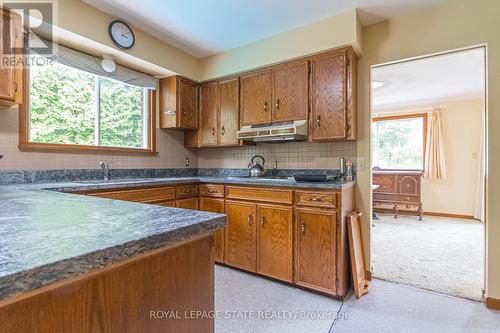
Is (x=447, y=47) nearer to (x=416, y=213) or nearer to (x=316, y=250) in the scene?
(x=316, y=250)

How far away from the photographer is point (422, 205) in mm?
5441

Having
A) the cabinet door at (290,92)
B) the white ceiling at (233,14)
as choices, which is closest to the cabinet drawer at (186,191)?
the cabinet door at (290,92)

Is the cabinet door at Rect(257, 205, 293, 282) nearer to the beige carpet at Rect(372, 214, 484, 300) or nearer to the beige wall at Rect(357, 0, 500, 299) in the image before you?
the beige wall at Rect(357, 0, 500, 299)

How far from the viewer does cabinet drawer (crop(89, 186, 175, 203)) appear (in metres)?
2.25

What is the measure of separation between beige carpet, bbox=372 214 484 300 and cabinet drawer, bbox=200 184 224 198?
6.17ft

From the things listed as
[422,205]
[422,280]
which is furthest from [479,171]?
[422,280]

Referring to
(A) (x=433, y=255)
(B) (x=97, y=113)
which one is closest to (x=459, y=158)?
(A) (x=433, y=255)

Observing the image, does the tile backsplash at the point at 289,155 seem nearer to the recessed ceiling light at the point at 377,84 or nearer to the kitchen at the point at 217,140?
the kitchen at the point at 217,140

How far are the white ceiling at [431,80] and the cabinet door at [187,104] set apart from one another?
91.4 inches

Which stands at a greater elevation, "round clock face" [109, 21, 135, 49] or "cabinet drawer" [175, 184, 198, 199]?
"round clock face" [109, 21, 135, 49]

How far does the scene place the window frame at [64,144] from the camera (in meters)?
2.25

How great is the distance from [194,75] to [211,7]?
1187 millimetres

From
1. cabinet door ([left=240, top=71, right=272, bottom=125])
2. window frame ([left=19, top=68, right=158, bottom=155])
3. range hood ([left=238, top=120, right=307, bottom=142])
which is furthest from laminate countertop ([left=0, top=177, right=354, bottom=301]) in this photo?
cabinet door ([left=240, top=71, right=272, bottom=125])

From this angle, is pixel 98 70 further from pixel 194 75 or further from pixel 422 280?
pixel 422 280
